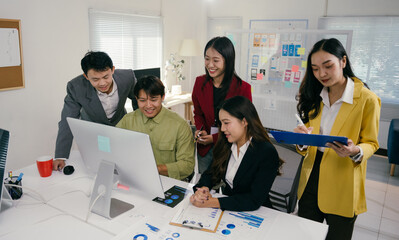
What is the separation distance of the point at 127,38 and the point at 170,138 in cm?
287

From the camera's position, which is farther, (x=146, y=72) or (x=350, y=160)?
(x=146, y=72)

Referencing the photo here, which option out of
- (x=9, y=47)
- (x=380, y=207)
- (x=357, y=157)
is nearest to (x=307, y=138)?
(x=357, y=157)

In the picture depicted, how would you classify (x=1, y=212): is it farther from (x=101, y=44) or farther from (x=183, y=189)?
(x=101, y=44)

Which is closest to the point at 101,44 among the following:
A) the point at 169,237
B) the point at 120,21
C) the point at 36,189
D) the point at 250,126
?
the point at 120,21

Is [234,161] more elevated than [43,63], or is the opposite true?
[43,63]

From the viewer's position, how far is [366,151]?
1.48m

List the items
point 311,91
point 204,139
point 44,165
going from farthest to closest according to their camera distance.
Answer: point 204,139 → point 44,165 → point 311,91

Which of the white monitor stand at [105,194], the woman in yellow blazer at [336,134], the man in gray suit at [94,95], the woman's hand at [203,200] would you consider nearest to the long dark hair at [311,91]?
the woman in yellow blazer at [336,134]

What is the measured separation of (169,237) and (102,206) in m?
0.38

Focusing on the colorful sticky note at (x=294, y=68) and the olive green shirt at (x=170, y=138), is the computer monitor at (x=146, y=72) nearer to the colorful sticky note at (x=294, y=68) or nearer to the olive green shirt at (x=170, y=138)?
the colorful sticky note at (x=294, y=68)

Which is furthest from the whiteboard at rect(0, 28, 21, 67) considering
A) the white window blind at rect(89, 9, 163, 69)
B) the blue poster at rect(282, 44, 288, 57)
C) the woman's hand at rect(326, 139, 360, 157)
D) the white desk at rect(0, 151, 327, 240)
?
the blue poster at rect(282, 44, 288, 57)

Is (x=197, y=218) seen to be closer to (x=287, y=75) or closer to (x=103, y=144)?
(x=103, y=144)

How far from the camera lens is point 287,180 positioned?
1.85m

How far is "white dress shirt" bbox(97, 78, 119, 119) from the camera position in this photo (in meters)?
2.26
